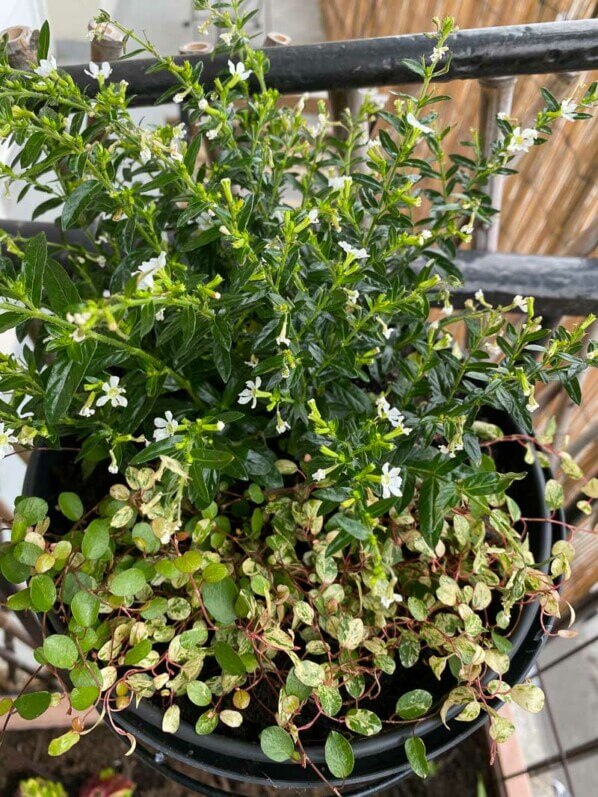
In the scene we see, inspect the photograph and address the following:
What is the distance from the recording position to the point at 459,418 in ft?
1.98

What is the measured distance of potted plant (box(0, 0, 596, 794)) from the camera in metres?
0.56

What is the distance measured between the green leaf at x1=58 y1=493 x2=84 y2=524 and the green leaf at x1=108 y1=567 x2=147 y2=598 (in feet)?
0.32

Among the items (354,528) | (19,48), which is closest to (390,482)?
(354,528)

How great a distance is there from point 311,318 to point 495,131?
490 mm

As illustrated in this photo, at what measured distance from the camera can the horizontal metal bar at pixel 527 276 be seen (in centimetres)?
85

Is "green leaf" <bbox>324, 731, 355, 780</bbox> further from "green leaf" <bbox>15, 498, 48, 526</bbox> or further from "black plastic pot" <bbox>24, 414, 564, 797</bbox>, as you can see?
"green leaf" <bbox>15, 498, 48, 526</bbox>

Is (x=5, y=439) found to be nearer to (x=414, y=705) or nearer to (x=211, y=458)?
(x=211, y=458)

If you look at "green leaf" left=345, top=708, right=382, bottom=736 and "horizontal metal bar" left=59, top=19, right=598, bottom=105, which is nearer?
"green leaf" left=345, top=708, right=382, bottom=736

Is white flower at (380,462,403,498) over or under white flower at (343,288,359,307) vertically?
under

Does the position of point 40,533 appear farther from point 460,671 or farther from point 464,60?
point 464,60

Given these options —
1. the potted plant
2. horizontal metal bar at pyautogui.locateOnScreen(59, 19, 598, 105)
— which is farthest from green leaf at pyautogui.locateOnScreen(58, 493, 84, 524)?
horizontal metal bar at pyautogui.locateOnScreen(59, 19, 598, 105)

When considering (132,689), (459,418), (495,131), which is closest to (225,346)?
(459,418)

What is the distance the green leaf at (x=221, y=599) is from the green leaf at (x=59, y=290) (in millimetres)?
303

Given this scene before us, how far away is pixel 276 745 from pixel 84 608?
212 millimetres
